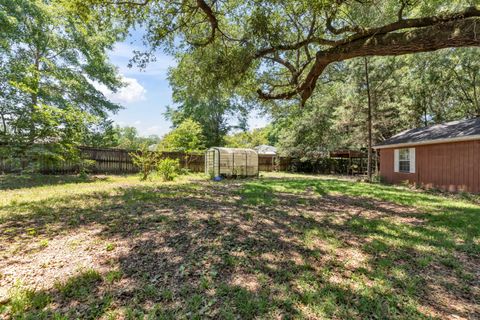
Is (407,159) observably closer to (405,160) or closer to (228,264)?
(405,160)

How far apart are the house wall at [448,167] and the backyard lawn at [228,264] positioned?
5.21m

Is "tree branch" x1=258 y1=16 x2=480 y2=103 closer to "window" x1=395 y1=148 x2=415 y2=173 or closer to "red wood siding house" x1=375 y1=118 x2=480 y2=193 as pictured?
"red wood siding house" x1=375 y1=118 x2=480 y2=193

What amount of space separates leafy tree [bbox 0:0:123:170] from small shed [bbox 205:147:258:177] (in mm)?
5600

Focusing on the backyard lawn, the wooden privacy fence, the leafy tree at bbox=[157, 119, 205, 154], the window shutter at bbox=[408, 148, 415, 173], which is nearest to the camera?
the backyard lawn

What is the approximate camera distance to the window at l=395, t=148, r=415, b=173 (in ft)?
35.4

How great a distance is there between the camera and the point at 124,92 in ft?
54.9

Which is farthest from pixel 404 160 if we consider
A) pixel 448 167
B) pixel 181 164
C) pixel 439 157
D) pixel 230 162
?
pixel 181 164

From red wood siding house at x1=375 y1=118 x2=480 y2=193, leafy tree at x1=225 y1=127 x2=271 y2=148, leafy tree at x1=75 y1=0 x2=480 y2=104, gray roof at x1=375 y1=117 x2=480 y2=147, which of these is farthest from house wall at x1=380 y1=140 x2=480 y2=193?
leafy tree at x1=225 y1=127 x2=271 y2=148

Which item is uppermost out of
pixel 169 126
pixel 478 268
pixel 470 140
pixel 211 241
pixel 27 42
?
pixel 27 42

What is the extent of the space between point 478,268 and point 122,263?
3943mm

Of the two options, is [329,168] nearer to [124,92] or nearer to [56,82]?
[124,92]

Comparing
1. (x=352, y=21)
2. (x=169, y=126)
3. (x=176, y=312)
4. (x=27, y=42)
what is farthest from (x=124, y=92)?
(x=176, y=312)

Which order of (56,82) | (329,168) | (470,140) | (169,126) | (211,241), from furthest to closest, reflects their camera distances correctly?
(169,126) → (329,168) → (56,82) → (470,140) → (211,241)

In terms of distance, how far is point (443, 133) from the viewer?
9617mm
